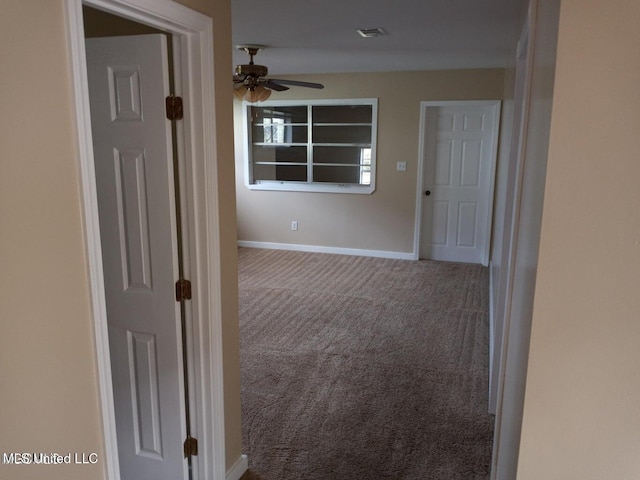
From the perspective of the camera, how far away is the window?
20.8ft

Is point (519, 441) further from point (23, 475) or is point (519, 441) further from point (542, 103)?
point (23, 475)

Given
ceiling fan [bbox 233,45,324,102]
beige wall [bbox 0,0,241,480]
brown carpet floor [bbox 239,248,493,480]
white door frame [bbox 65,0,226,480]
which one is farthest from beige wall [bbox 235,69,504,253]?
beige wall [bbox 0,0,241,480]

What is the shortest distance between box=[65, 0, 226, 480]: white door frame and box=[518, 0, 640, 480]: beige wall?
1.11 meters

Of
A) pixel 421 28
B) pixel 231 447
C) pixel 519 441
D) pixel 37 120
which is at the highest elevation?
pixel 421 28

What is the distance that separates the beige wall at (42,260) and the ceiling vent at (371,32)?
2.96m

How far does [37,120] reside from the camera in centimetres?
104

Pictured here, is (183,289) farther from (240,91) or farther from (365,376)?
(240,91)

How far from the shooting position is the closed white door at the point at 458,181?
593cm

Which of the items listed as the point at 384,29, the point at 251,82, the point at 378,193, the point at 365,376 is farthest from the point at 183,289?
the point at 378,193

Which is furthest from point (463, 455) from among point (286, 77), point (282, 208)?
point (286, 77)

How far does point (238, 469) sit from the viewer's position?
2.28 m

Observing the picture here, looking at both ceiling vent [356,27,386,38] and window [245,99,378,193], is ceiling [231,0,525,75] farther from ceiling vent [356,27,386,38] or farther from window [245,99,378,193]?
window [245,99,378,193]

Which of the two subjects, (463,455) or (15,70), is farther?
(463,455)

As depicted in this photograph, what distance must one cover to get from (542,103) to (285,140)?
557 centimetres
